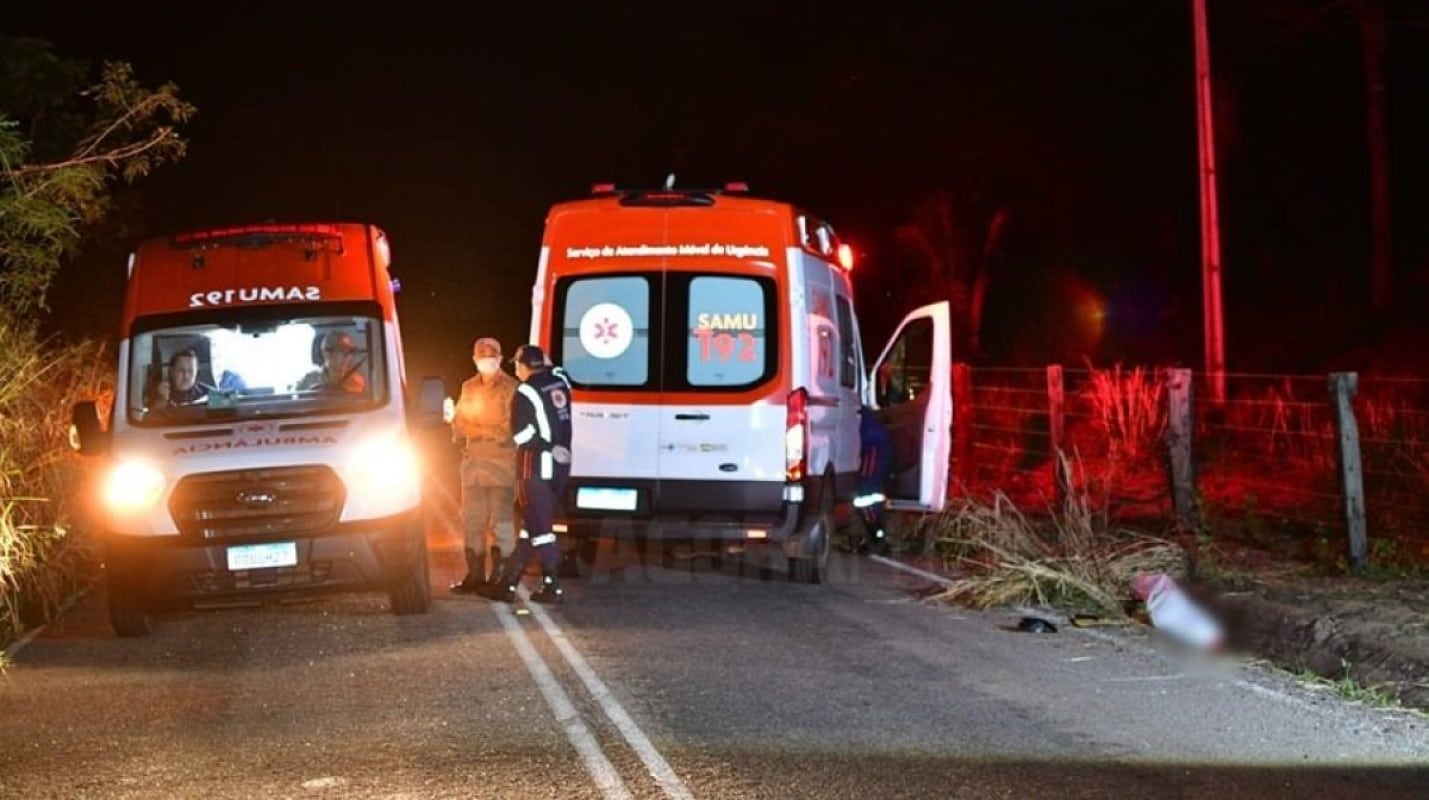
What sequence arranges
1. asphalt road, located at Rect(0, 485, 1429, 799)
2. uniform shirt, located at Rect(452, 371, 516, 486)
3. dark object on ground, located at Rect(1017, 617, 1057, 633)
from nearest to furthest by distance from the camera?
asphalt road, located at Rect(0, 485, 1429, 799)
dark object on ground, located at Rect(1017, 617, 1057, 633)
uniform shirt, located at Rect(452, 371, 516, 486)

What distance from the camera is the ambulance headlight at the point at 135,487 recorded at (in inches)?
415

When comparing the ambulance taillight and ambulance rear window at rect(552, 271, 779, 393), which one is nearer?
the ambulance taillight

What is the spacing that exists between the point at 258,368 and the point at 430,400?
4.04 ft

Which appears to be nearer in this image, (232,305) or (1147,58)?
(232,305)

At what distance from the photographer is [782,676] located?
30.1ft

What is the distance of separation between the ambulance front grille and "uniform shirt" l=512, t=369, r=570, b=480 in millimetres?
1564

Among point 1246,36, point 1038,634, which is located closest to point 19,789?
point 1038,634

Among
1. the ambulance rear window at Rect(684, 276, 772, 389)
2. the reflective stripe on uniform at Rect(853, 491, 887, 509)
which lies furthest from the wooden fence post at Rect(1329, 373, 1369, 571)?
the ambulance rear window at Rect(684, 276, 772, 389)

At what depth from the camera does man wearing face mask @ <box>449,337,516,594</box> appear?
40.4 ft

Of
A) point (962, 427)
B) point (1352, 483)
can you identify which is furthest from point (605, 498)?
point (962, 427)

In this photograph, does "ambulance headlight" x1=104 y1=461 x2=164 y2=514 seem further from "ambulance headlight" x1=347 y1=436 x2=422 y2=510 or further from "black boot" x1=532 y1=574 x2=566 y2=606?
"black boot" x1=532 y1=574 x2=566 y2=606

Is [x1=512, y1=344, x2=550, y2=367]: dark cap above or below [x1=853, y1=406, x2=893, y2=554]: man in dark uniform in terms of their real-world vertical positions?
above

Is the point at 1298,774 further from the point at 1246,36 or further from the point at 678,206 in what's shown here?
the point at 1246,36

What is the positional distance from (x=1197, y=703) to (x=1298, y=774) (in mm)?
1559
